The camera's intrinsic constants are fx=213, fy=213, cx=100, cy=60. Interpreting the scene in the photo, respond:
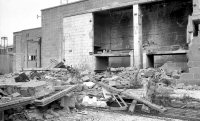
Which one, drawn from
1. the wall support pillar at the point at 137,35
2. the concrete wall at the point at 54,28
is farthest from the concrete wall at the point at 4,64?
the concrete wall at the point at 54,28

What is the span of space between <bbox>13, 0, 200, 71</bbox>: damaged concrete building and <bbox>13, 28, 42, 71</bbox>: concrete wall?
8.76 m

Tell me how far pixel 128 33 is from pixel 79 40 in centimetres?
524

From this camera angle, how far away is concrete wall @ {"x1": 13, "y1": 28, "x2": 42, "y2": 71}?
→ 1150 inches

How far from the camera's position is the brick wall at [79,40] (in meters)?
18.5

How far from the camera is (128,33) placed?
21.3 meters

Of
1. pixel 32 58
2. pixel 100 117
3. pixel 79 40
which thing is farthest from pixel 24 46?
pixel 100 117

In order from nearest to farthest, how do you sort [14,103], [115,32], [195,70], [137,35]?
[14,103] < [195,70] < [137,35] < [115,32]

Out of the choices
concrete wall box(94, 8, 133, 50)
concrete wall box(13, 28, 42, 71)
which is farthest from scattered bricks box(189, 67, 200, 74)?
concrete wall box(13, 28, 42, 71)

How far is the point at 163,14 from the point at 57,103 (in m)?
15.9

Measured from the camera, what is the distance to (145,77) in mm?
13234

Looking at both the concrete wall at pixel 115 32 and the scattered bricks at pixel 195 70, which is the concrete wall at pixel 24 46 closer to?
the concrete wall at pixel 115 32

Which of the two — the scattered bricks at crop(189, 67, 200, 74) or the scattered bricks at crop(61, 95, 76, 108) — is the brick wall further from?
the scattered bricks at crop(61, 95, 76, 108)

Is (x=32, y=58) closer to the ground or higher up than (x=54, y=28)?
closer to the ground

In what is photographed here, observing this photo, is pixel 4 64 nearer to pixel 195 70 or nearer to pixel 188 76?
pixel 188 76
